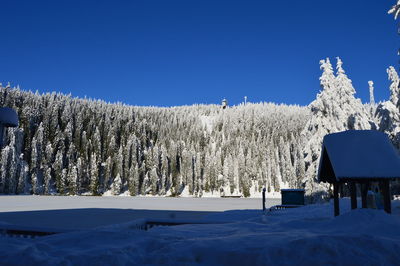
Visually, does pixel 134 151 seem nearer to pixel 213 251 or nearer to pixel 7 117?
pixel 7 117

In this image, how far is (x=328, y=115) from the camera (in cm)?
3331

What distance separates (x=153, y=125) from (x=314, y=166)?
78044mm

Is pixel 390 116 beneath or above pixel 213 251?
above

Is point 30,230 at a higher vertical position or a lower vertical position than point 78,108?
lower

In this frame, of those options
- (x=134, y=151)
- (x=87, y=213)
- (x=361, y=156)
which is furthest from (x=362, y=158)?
(x=134, y=151)

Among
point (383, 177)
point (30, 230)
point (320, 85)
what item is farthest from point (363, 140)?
point (320, 85)

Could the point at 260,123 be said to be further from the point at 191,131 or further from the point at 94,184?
the point at 94,184

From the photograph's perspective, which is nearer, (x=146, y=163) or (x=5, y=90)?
(x=5, y=90)

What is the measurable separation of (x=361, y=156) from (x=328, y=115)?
23000mm

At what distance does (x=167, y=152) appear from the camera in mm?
99250

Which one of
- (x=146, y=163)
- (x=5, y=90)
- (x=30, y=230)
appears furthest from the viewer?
(x=146, y=163)

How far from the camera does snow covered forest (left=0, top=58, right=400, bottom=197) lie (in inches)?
3233

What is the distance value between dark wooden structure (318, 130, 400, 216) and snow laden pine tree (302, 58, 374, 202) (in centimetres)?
2015

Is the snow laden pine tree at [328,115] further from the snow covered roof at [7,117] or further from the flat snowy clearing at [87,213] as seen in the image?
the snow covered roof at [7,117]
